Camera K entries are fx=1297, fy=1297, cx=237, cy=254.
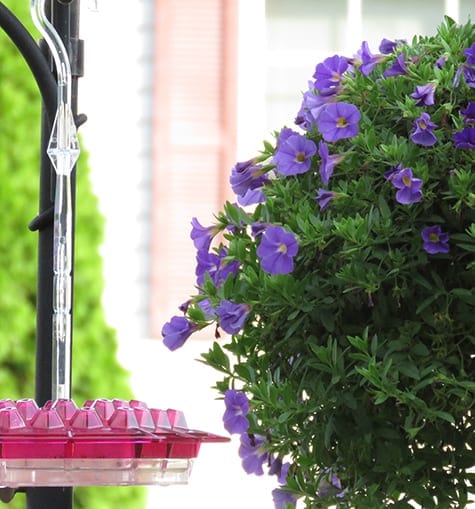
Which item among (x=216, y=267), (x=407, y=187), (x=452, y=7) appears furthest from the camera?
(x=452, y=7)

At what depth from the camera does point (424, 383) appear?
1.52 metres

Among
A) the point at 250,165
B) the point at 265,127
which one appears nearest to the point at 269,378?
the point at 250,165

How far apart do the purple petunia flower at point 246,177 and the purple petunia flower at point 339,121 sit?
0.18 m

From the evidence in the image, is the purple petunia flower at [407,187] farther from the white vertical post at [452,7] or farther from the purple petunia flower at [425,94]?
the white vertical post at [452,7]

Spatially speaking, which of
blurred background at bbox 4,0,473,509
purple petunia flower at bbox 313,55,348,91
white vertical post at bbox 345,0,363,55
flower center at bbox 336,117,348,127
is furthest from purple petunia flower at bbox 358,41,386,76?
white vertical post at bbox 345,0,363,55

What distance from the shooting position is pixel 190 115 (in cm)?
511

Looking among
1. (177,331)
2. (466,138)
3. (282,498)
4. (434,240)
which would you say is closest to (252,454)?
(282,498)

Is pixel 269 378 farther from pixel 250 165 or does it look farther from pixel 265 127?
pixel 265 127

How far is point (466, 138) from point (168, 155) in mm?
3554

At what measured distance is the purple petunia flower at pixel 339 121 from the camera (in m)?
1.61

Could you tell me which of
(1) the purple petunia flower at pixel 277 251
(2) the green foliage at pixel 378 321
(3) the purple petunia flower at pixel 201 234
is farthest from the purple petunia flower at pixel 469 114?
(3) the purple petunia flower at pixel 201 234

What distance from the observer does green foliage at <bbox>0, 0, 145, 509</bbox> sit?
Result: 151 inches

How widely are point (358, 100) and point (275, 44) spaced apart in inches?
147

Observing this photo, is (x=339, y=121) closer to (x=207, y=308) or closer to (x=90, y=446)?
(x=207, y=308)
